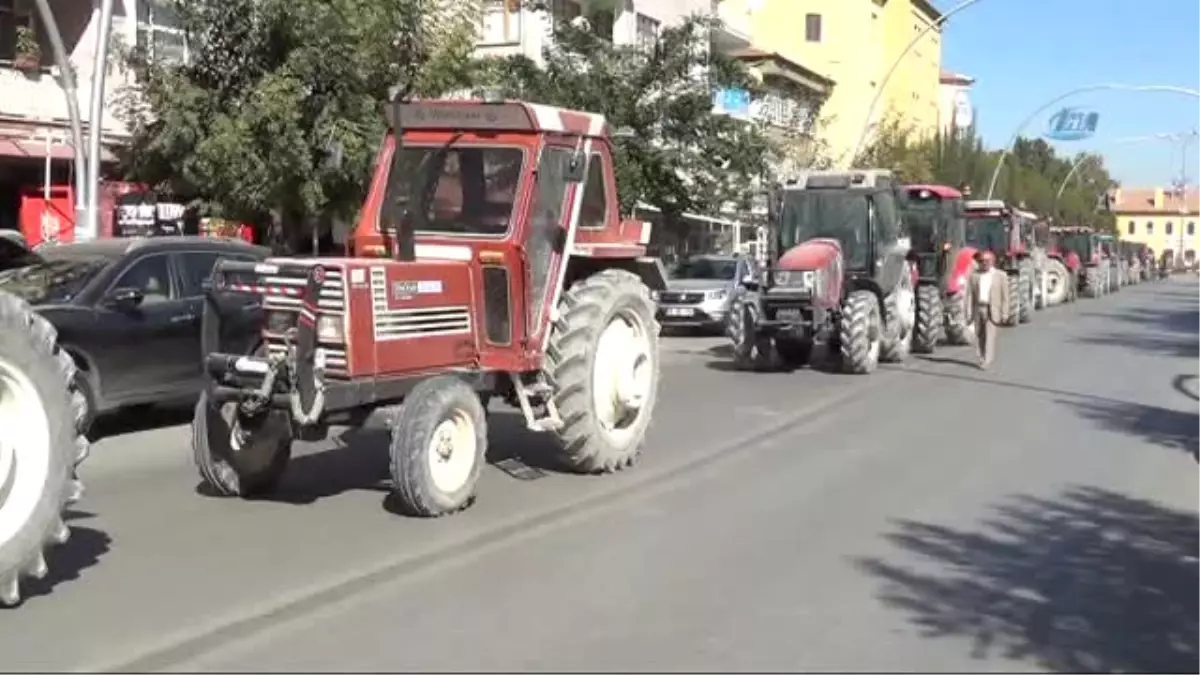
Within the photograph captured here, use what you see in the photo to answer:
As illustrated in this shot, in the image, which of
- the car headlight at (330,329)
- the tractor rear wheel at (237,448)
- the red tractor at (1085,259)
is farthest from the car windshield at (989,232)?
the car headlight at (330,329)

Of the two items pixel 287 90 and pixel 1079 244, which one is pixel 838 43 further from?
pixel 287 90

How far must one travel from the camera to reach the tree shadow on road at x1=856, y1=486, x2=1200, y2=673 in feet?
22.3

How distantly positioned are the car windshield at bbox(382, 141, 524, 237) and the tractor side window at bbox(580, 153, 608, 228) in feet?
2.79

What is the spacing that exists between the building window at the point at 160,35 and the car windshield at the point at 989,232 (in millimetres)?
20830

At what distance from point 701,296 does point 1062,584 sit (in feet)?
69.3

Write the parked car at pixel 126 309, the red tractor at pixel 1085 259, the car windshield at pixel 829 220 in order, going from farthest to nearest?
the red tractor at pixel 1085 259, the car windshield at pixel 829 220, the parked car at pixel 126 309

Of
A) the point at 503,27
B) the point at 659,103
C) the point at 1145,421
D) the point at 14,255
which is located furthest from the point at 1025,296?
the point at 14,255

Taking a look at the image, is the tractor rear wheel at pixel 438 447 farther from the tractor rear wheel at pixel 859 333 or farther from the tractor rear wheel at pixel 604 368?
the tractor rear wheel at pixel 859 333

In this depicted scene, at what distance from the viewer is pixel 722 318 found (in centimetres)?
2902

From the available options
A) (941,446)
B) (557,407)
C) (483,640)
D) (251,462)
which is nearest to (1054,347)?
(941,446)

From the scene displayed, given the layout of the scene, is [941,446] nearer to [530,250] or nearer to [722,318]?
[530,250]

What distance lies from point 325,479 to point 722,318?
18487 mm

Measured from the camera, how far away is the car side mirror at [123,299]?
13.3m

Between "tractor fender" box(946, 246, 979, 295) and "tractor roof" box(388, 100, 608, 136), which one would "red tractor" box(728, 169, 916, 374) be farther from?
"tractor roof" box(388, 100, 608, 136)
